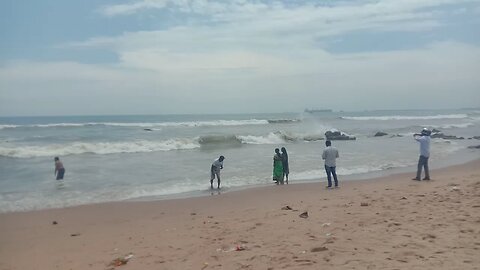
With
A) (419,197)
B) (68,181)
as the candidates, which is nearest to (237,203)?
(419,197)

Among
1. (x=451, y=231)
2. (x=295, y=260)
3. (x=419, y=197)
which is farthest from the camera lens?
(x=419, y=197)

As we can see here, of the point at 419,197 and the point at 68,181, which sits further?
the point at 68,181

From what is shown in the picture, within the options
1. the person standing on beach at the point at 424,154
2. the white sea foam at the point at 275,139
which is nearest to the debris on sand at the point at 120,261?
the person standing on beach at the point at 424,154

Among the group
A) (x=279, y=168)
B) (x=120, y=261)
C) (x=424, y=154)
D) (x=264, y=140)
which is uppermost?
(x=424, y=154)

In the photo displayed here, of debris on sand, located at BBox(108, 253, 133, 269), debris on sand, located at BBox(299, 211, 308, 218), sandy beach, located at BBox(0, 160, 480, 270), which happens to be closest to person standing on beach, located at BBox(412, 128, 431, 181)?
sandy beach, located at BBox(0, 160, 480, 270)

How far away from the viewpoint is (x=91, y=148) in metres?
31.1

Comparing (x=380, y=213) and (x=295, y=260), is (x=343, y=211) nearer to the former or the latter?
(x=380, y=213)

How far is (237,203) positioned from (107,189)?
17.4 feet

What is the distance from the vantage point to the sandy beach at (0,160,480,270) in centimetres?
601

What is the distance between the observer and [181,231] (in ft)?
28.7

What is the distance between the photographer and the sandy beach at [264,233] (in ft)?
19.7

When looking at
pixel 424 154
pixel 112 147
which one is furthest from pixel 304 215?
pixel 112 147

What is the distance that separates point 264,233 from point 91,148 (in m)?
25.6

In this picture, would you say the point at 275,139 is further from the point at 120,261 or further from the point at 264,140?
the point at 120,261
